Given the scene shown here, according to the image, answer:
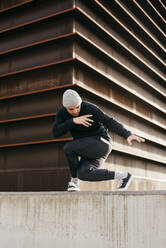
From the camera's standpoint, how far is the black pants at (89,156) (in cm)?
504

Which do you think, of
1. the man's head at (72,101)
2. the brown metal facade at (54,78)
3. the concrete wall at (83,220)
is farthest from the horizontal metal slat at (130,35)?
the concrete wall at (83,220)

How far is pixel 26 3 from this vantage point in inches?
437

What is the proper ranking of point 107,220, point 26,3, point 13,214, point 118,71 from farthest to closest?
1. point 118,71
2. point 26,3
3. point 13,214
4. point 107,220

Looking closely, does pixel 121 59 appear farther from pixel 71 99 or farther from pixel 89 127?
pixel 71 99

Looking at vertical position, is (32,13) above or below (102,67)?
above

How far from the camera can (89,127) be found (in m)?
5.14

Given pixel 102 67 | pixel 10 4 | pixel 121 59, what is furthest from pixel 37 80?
pixel 121 59

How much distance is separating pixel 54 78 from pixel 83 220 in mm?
6279

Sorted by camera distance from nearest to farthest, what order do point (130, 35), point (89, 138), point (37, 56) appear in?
point (89, 138) → point (37, 56) → point (130, 35)

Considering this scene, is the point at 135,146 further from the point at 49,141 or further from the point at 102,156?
the point at 102,156

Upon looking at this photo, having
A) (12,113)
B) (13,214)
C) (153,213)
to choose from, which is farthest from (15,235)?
(12,113)

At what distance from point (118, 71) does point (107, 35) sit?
1.53m

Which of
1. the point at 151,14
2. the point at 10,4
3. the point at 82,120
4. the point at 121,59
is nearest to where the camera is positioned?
the point at 82,120

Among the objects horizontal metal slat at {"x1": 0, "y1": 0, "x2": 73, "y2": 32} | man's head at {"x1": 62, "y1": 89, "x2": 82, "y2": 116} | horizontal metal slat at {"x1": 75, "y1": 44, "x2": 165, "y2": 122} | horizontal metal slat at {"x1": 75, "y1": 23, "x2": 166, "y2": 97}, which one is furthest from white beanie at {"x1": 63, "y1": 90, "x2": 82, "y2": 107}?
horizontal metal slat at {"x1": 0, "y1": 0, "x2": 73, "y2": 32}
